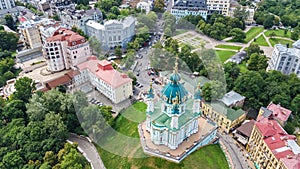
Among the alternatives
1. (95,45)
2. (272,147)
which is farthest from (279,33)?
(95,45)

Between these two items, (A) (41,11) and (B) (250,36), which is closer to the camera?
(B) (250,36)

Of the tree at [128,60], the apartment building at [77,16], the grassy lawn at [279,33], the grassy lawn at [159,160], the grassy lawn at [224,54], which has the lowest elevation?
the grassy lawn at [159,160]

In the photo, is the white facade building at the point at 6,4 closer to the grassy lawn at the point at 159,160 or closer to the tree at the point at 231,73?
the grassy lawn at the point at 159,160

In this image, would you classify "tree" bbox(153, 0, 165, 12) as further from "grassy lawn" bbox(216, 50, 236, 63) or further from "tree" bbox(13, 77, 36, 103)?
"tree" bbox(13, 77, 36, 103)

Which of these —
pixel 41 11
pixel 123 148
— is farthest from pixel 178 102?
pixel 41 11

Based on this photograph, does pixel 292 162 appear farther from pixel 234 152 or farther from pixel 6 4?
pixel 6 4

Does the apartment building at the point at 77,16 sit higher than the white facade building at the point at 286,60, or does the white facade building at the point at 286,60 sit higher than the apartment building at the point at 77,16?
the apartment building at the point at 77,16

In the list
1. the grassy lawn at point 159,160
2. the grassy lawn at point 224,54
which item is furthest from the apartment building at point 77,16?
the grassy lawn at point 159,160

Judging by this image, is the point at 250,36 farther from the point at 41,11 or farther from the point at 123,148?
the point at 41,11
